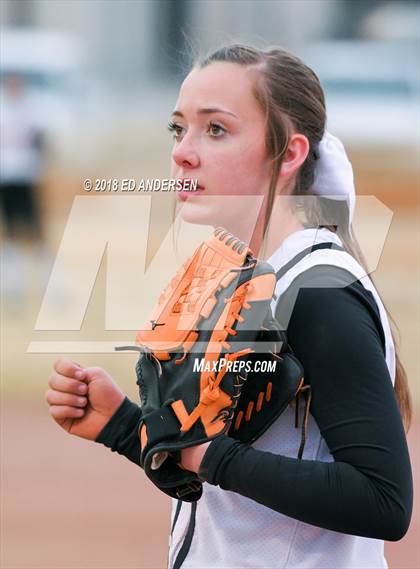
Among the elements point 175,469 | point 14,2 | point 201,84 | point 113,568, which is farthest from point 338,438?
point 14,2

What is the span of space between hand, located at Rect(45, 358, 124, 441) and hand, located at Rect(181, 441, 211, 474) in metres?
0.23

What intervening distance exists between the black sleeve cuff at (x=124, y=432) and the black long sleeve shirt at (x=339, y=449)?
0.88 feet

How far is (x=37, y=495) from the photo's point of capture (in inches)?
169

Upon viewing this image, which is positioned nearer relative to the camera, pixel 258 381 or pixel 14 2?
pixel 258 381

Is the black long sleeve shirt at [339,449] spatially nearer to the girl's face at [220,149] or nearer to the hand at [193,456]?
the hand at [193,456]

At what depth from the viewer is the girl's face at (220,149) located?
1.56 meters

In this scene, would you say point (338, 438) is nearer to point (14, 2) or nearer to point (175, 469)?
point (175, 469)

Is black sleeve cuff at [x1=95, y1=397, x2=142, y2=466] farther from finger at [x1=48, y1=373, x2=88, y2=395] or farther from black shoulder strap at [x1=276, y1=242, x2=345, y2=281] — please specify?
black shoulder strap at [x1=276, y1=242, x2=345, y2=281]

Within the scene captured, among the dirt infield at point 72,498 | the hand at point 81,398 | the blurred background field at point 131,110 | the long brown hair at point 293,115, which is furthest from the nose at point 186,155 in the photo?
the blurred background field at point 131,110

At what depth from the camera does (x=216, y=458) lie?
1.37m

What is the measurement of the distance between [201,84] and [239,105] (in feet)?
0.21

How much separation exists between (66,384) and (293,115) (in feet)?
1.74

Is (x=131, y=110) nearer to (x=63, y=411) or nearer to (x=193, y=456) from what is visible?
(x=63, y=411)

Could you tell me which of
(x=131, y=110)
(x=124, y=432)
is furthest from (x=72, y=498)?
(x=131, y=110)
